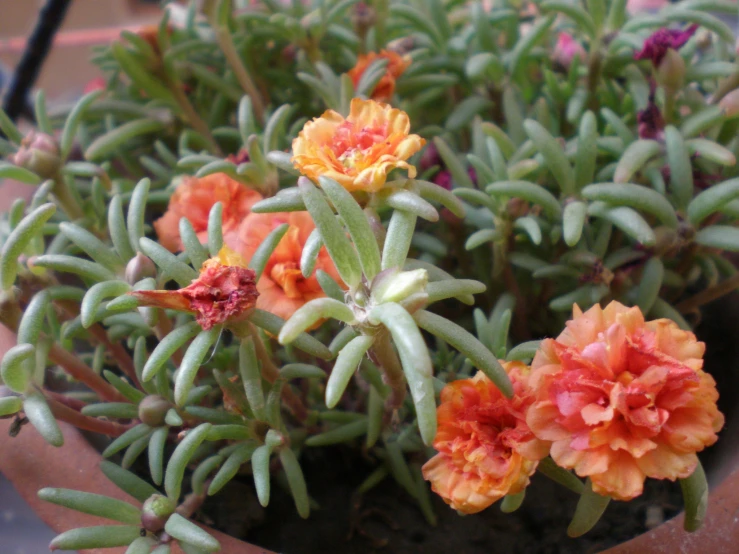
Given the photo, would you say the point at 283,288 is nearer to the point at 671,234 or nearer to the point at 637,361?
the point at 637,361

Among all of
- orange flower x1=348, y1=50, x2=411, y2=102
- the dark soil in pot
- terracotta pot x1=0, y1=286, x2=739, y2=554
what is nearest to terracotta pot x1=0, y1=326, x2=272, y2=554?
terracotta pot x1=0, y1=286, x2=739, y2=554

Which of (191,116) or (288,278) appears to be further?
(191,116)

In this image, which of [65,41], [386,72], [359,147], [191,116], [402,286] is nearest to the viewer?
[402,286]

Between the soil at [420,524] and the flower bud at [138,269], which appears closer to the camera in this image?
the flower bud at [138,269]

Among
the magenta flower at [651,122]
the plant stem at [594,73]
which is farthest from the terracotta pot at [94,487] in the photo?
the plant stem at [594,73]

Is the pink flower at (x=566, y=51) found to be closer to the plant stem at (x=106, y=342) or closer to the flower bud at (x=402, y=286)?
the flower bud at (x=402, y=286)

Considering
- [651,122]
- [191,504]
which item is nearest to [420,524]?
[191,504]

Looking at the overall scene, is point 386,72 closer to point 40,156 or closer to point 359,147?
point 359,147
